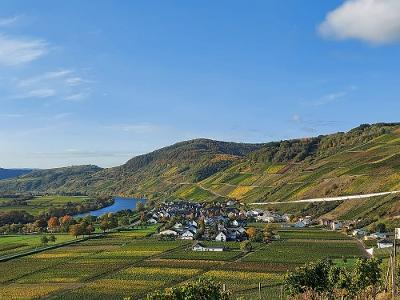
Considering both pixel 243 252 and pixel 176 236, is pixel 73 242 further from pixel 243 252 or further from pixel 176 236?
pixel 243 252

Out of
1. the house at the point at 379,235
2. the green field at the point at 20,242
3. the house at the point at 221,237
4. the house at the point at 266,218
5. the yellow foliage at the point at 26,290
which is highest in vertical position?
the house at the point at 266,218

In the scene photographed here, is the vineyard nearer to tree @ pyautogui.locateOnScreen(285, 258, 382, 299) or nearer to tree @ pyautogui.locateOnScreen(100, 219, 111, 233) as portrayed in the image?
tree @ pyautogui.locateOnScreen(285, 258, 382, 299)

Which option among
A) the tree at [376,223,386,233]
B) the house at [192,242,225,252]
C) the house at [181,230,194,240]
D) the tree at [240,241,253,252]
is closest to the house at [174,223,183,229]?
the house at [181,230,194,240]

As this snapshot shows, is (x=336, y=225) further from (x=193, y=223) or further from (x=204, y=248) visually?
(x=204, y=248)

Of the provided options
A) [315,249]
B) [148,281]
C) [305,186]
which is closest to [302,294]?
[148,281]

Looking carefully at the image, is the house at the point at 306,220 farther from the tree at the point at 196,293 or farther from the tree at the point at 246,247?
the tree at the point at 196,293

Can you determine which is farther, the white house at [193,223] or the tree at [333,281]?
the white house at [193,223]

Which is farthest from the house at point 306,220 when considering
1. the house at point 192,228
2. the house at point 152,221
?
the house at point 152,221
